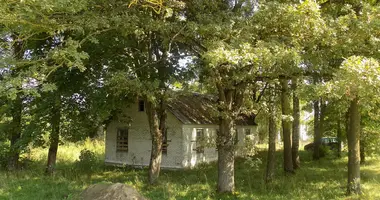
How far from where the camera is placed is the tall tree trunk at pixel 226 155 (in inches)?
474

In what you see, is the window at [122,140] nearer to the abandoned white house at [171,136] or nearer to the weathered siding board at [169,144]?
the abandoned white house at [171,136]

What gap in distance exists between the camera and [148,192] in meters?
11.9

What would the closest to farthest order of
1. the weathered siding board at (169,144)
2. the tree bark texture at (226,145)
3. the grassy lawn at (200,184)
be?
the grassy lawn at (200,184) < the tree bark texture at (226,145) < the weathered siding board at (169,144)

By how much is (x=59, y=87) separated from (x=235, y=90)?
25.6ft

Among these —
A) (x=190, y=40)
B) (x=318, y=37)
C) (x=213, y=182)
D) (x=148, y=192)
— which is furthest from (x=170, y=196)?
(x=318, y=37)

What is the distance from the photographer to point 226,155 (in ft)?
39.9

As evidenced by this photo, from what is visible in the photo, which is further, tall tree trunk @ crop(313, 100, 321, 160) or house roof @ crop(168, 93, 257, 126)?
tall tree trunk @ crop(313, 100, 321, 160)

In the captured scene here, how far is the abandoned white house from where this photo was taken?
1944 centimetres

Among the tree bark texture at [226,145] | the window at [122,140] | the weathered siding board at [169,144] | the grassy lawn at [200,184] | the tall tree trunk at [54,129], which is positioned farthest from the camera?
the window at [122,140]

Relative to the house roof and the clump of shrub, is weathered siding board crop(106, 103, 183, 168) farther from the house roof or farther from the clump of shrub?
the clump of shrub

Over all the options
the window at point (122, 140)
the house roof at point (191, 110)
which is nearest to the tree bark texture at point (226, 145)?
the house roof at point (191, 110)

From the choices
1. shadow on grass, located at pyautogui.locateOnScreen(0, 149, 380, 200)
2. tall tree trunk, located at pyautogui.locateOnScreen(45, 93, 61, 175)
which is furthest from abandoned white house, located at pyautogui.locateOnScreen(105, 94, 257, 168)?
tall tree trunk, located at pyautogui.locateOnScreen(45, 93, 61, 175)

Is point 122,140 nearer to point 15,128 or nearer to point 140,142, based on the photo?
point 140,142

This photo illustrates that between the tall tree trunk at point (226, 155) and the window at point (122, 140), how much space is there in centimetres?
1081
